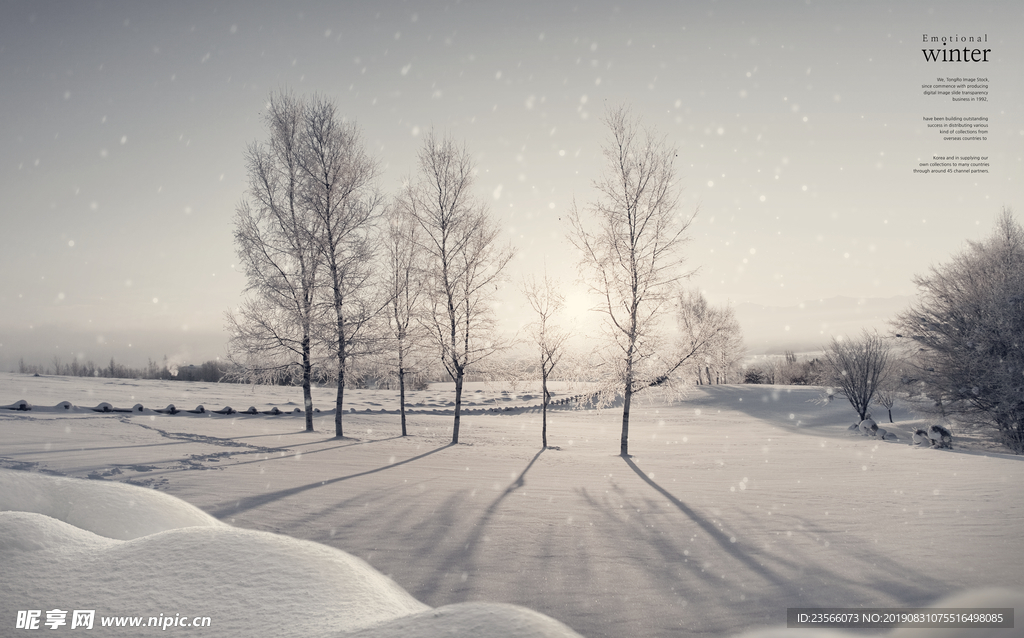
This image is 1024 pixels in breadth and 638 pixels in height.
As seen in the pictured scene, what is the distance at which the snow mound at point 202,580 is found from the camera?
1.90 metres

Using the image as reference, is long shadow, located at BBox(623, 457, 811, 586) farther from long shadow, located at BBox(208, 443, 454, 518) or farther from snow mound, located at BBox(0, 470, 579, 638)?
long shadow, located at BBox(208, 443, 454, 518)

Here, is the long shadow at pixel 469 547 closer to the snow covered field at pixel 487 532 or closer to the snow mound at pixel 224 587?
the snow covered field at pixel 487 532

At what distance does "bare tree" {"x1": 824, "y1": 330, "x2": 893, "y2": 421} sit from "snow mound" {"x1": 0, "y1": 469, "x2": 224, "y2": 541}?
29.9m

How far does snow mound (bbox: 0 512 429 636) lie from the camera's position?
1.90 m

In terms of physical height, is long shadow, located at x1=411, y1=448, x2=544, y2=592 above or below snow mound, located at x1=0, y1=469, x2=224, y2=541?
below

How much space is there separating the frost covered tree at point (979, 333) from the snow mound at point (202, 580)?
1996 centimetres

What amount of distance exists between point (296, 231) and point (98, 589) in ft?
47.9

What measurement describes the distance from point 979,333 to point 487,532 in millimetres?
18257

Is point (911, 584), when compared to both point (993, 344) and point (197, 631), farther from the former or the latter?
point (993, 344)

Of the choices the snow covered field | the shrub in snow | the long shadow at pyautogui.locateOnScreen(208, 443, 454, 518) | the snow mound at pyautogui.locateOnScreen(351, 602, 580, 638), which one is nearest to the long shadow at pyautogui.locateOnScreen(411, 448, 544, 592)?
the snow covered field

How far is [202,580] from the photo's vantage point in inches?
83.4

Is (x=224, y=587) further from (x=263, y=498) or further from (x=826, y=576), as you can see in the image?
(x=263, y=498)

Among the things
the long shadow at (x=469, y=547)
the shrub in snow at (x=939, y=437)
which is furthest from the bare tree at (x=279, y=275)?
the shrub in snow at (x=939, y=437)

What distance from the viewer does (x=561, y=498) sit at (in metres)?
7.49
